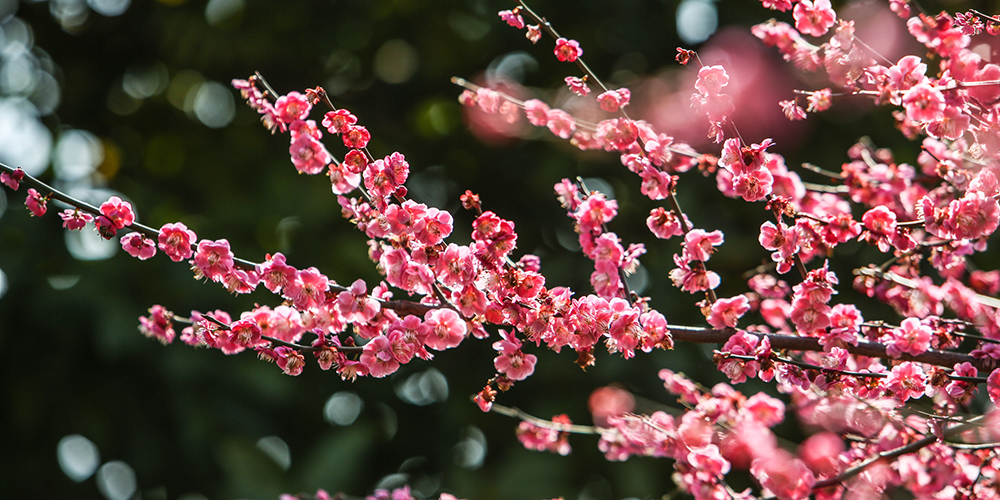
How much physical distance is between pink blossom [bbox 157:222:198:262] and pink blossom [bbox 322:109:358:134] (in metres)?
0.24

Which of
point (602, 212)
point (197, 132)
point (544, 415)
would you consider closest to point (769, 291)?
point (602, 212)

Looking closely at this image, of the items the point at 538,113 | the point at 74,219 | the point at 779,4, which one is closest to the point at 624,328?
the point at 538,113

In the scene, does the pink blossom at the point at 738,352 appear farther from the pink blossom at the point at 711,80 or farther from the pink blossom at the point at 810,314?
the pink blossom at the point at 711,80

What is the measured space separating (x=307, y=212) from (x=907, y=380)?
2.97m

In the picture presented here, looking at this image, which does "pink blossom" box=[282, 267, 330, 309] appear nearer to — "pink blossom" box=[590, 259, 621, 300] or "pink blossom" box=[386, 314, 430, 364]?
"pink blossom" box=[386, 314, 430, 364]

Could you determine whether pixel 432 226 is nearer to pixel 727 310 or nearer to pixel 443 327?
pixel 443 327

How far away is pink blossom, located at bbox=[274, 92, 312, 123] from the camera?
0.88m

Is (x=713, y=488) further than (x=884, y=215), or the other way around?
(x=713, y=488)

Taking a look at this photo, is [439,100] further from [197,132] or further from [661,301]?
[661,301]

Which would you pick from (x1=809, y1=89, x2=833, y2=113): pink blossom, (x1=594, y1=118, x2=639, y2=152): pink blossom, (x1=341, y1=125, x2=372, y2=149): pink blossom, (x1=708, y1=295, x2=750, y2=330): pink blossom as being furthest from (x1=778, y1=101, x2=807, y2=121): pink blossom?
(x1=341, y1=125, x2=372, y2=149): pink blossom

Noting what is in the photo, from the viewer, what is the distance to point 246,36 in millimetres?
3477

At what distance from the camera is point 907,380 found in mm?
913

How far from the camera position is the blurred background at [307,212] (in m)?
3.07

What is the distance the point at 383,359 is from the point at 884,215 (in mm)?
745
